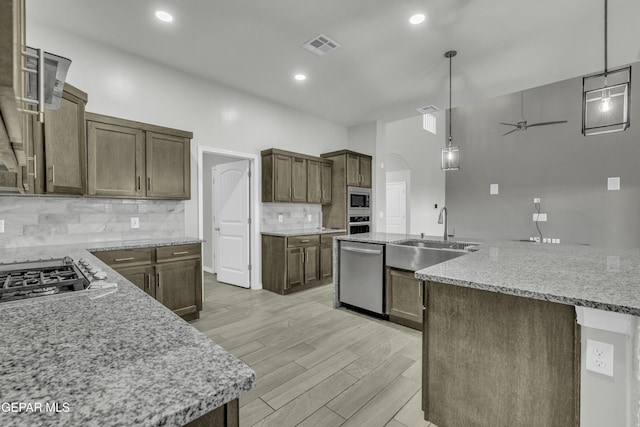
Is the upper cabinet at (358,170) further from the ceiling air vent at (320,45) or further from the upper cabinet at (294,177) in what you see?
the ceiling air vent at (320,45)

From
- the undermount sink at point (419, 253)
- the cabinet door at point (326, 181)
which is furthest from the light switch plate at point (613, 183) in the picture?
the cabinet door at point (326, 181)

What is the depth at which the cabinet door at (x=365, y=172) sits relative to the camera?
5.53 metres

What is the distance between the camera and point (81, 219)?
2.99m

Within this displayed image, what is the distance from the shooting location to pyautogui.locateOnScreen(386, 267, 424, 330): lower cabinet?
2.87m

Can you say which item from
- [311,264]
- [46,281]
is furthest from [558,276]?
[311,264]

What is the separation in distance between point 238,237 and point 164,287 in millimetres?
1801

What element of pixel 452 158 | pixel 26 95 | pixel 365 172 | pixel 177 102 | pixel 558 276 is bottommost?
pixel 558 276

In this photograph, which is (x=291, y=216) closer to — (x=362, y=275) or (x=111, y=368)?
(x=362, y=275)

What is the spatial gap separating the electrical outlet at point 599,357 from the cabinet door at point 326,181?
14.1 feet

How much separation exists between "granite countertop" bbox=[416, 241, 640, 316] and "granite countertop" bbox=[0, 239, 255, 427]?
3.90 ft

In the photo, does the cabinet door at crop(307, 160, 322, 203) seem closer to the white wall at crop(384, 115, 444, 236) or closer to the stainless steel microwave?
the stainless steel microwave

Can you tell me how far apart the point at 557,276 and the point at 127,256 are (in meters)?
3.29

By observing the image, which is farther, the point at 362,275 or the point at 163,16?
the point at 362,275

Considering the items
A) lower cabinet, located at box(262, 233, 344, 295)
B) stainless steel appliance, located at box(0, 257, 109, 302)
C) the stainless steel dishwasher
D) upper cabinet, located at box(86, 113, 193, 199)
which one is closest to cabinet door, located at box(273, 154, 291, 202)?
lower cabinet, located at box(262, 233, 344, 295)
